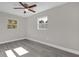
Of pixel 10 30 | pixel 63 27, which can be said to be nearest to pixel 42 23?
pixel 63 27

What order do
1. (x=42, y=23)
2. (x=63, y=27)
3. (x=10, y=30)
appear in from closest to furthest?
1. (x=63, y=27)
2. (x=42, y=23)
3. (x=10, y=30)

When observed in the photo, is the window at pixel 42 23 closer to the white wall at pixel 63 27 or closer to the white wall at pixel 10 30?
the white wall at pixel 63 27

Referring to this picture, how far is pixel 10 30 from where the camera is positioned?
4789 mm

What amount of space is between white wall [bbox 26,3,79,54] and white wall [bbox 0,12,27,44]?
2.14 metres

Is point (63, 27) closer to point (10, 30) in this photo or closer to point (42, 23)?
point (42, 23)

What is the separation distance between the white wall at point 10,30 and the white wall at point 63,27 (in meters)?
2.14

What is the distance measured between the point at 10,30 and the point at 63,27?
383cm

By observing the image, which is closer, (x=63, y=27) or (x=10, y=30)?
(x=63, y=27)

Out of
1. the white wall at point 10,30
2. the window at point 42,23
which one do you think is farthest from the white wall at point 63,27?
the white wall at point 10,30

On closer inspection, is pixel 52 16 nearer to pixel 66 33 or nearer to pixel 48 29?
pixel 48 29

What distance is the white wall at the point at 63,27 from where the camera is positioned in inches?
105

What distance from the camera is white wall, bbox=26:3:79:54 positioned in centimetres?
267

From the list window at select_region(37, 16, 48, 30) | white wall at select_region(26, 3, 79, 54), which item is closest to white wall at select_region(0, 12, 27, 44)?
window at select_region(37, 16, 48, 30)

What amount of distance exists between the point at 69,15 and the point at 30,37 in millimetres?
3684
